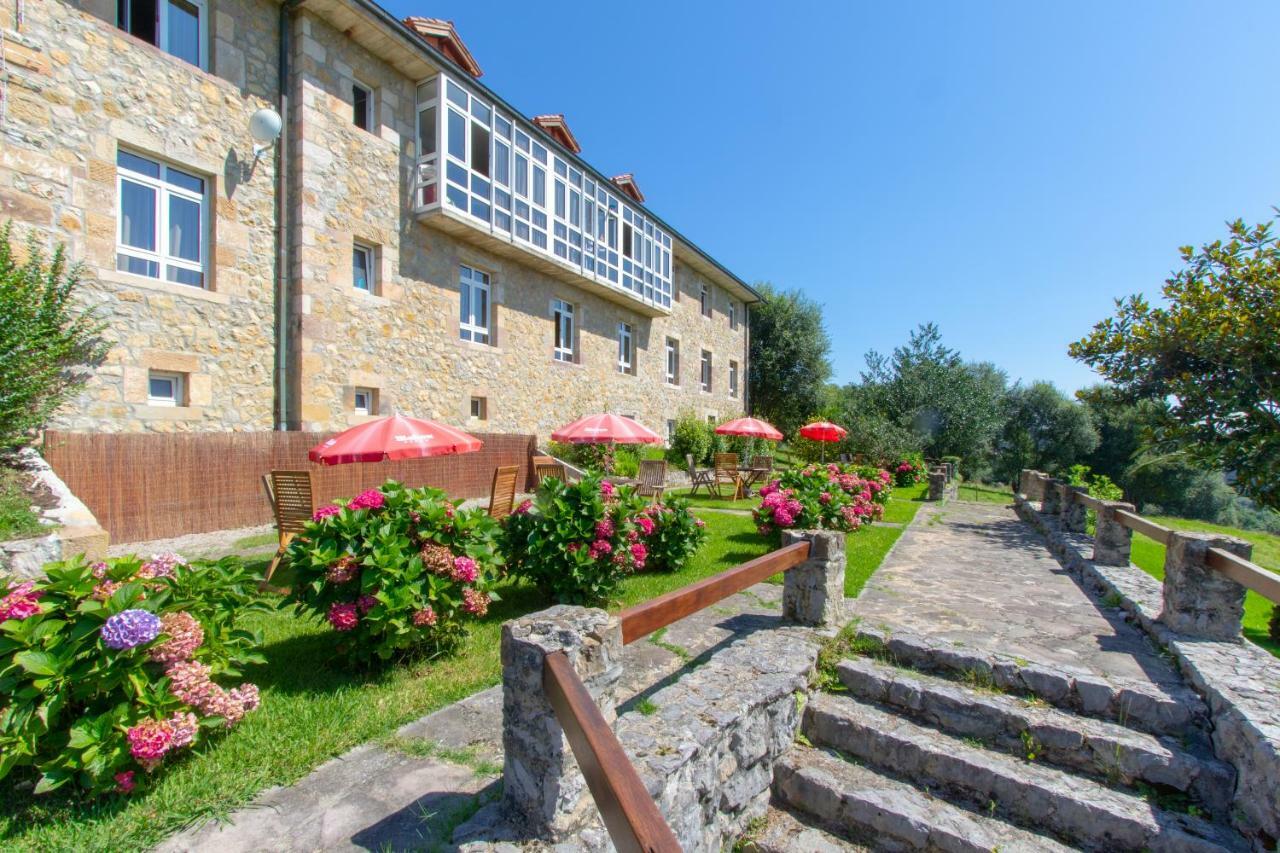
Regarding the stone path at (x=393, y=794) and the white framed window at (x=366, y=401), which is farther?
the white framed window at (x=366, y=401)

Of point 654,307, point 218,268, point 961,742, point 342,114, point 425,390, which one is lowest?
point 961,742

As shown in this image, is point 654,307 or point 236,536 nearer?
point 236,536

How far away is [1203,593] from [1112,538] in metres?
2.63

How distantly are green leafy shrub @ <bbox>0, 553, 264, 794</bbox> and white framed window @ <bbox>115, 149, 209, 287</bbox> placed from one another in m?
8.21

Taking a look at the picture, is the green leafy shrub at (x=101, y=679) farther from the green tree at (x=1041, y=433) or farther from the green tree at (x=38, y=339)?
the green tree at (x=1041, y=433)

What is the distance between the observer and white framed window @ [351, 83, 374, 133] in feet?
38.2

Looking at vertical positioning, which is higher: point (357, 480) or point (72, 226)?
point (72, 226)

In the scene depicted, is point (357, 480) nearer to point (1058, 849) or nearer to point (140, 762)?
point (140, 762)

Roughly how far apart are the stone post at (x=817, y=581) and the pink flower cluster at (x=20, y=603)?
4088 millimetres

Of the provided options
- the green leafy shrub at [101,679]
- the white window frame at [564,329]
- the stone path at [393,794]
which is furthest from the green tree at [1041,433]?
the green leafy shrub at [101,679]

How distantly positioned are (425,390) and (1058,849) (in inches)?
480

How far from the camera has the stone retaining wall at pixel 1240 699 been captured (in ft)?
8.73

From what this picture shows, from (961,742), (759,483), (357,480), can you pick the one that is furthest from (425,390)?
(961,742)

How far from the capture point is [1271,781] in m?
2.62
